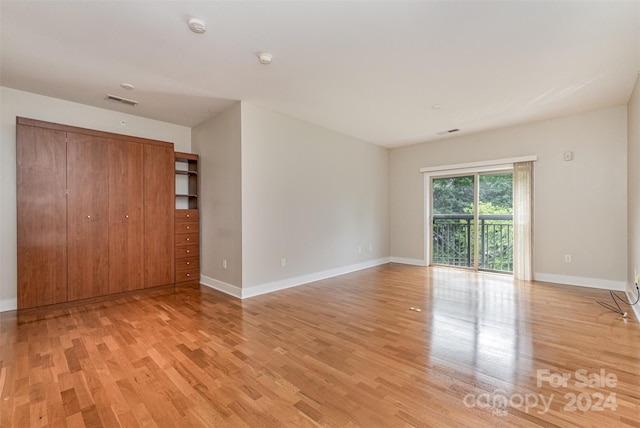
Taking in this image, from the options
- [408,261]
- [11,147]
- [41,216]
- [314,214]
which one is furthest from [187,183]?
[408,261]

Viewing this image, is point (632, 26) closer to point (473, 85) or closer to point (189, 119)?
point (473, 85)

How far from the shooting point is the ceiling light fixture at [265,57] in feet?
8.35

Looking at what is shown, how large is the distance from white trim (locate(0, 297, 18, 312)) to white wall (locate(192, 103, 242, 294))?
2100 millimetres

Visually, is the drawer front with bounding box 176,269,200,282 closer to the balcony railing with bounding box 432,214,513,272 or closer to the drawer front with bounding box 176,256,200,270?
the drawer front with bounding box 176,256,200,270

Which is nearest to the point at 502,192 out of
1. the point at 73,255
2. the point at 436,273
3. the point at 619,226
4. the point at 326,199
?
the point at 619,226

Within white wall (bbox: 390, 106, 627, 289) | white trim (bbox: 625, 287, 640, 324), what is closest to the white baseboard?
white wall (bbox: 390, 106, 627, 289)

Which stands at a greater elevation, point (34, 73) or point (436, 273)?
point (34, 73)

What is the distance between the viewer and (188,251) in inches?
176

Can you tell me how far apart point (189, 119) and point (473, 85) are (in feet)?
13.2

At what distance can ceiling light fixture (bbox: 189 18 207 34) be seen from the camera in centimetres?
209

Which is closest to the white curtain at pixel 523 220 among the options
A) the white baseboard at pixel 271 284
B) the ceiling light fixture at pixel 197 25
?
the white baseboard at pixel 271 284

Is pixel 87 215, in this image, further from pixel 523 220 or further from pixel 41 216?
pixel 523 220

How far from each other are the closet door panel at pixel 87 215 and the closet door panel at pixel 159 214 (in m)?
0.48

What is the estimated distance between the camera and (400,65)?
9.03 ft
